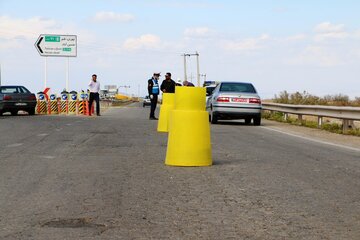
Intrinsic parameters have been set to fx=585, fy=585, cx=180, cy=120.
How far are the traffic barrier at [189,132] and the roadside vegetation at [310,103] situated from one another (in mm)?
9357

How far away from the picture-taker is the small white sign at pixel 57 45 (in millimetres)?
41750

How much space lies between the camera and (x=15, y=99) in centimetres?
2789

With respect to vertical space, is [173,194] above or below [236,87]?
below

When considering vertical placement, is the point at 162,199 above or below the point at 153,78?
below

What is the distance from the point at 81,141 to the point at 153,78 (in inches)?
392

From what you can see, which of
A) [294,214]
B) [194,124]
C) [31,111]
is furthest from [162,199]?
[31,111]

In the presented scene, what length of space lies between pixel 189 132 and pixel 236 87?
500 inches

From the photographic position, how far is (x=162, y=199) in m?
6.58

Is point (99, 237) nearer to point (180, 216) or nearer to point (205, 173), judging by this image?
point (180, 216)

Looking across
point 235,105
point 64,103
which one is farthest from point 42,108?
point 235,105

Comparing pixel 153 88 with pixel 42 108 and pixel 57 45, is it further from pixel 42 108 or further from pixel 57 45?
pixel 57 45

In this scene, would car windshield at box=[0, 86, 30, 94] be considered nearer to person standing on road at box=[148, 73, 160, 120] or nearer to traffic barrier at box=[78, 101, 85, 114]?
traffic barrier at box=[78, 101, 85, 114]

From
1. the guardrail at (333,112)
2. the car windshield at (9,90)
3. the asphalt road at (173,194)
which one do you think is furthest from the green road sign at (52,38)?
the asphalt road at (173,194)

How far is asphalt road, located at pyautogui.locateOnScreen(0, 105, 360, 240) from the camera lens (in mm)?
5293
